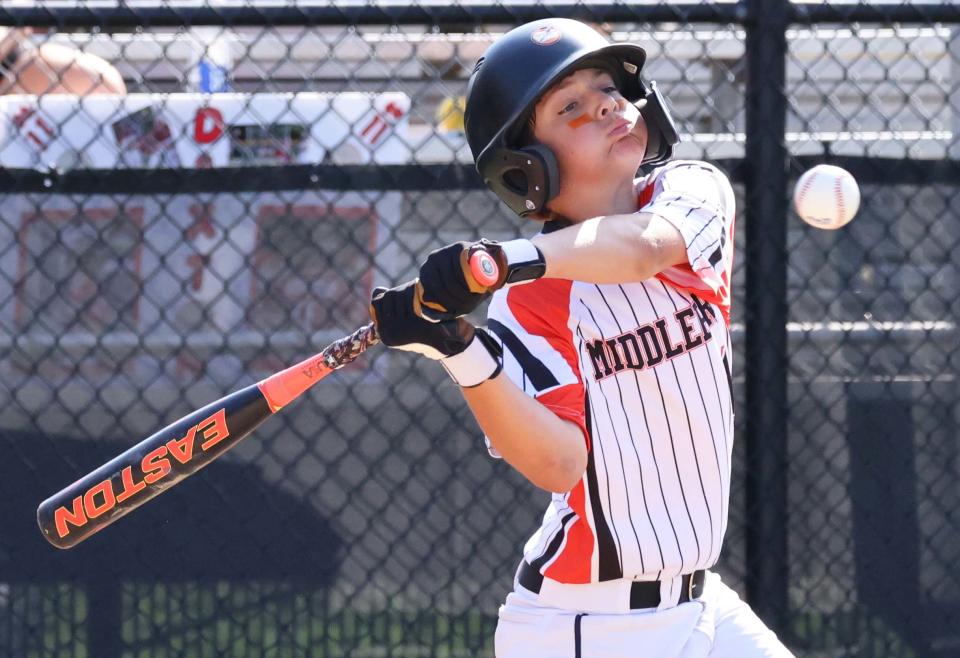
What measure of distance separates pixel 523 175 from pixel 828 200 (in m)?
0.83

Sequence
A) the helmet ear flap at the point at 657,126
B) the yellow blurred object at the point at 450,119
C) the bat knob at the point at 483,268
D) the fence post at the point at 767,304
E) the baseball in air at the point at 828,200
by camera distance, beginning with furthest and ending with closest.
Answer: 1. the yellow blurred object at the point at 450,119
2. the fence post at the point at 767,304
3. the baseball in air at the point at 828,200
4. the helmet ear flap at the point at 657,126
5. the bat knob at the point at 483,268

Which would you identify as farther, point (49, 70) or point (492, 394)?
point (49, 70)

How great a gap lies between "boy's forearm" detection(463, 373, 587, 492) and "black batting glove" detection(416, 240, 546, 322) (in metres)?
0.16

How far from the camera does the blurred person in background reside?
132 inches

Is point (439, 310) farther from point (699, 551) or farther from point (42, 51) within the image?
point (42, 51)

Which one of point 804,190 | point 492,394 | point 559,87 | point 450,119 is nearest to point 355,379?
point 450,119

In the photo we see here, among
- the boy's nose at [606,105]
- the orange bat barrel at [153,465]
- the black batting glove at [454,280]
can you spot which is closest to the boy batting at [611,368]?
the boy's nose at [606,105]

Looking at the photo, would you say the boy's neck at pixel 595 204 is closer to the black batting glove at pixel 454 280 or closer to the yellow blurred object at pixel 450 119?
the black batting glove at pixel 454 280

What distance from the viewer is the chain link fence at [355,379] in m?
3.17

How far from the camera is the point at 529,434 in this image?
189 cm

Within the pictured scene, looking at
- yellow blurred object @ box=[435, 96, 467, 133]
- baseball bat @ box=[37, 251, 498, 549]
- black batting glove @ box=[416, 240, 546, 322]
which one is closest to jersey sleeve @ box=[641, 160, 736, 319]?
black batting glove @ box=[416, 240, 546, 322]

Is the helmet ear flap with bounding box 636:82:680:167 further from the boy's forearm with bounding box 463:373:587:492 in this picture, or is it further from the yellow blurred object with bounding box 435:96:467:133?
the yellow blurred object with bounding box 435:96:467:133

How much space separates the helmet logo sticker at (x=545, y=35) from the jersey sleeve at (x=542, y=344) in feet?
1.28

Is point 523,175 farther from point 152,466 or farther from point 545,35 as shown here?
point 152,466
